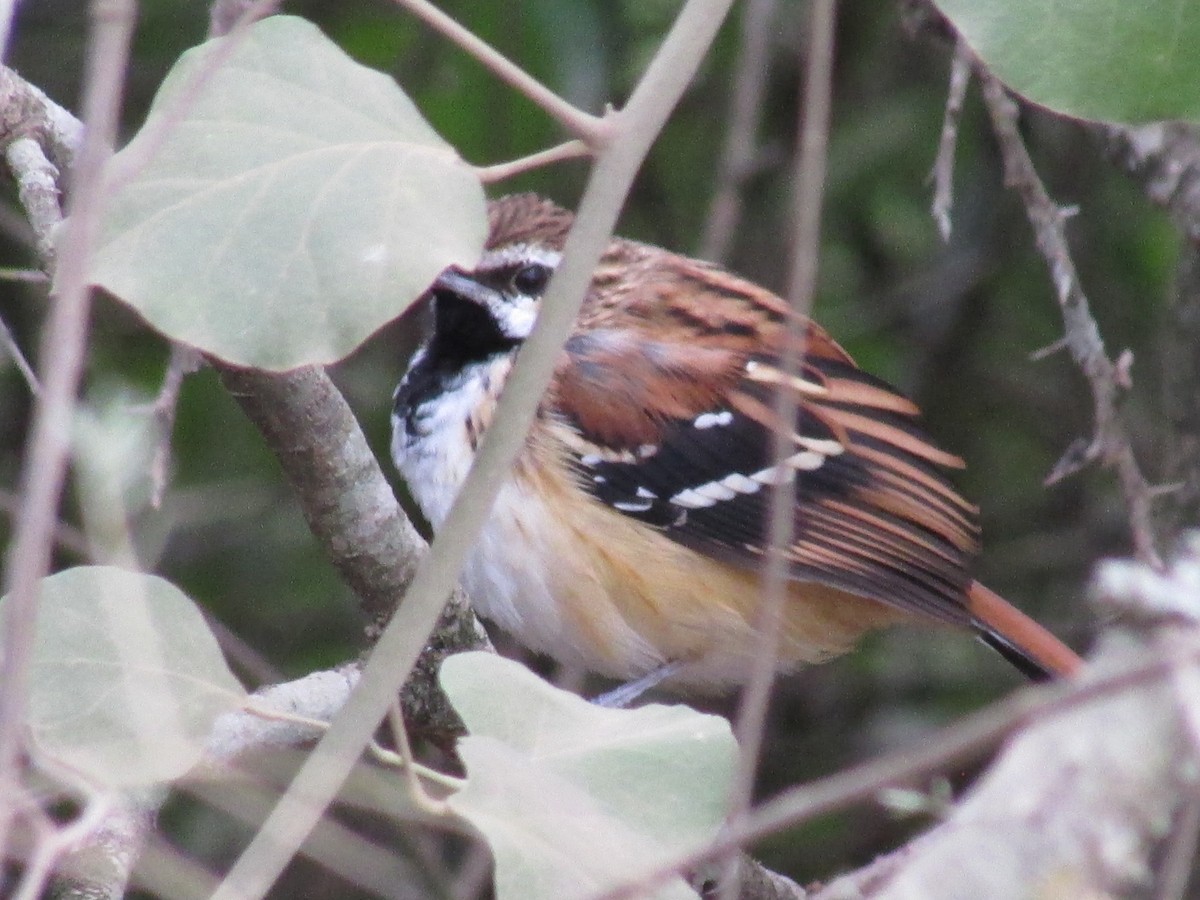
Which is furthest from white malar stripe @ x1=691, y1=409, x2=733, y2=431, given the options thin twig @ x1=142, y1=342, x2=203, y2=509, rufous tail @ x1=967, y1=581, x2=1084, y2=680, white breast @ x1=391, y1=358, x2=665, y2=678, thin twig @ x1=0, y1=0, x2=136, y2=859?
thin twig @ x1=0, y1=0, x2=136, y2=859

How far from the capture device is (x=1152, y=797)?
Answer: 978 millimetres

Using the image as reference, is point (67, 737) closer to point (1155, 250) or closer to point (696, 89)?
point (696, 89)

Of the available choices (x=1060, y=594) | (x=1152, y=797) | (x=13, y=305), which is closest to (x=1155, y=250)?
(x=1060, y=594)

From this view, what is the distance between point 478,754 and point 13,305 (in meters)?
3.51

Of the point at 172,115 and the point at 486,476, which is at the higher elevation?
the point at 172,115

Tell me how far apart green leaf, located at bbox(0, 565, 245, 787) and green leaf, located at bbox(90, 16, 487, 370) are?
0.82 feet

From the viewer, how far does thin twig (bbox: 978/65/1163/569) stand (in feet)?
10.5

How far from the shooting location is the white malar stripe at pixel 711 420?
3.38m

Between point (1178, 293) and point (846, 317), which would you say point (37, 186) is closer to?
point (1178, 293)

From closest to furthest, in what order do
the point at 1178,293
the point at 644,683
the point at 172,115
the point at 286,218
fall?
the point at 172,115 < the point at 286,218 < the point at 644,683 < the point at 1178,293

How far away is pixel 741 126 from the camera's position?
3.84 metres

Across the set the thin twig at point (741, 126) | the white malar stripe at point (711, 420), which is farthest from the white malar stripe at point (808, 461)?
the thin twig at point (741, 126)

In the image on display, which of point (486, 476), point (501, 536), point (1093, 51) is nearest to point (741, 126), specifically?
point (501, 536)

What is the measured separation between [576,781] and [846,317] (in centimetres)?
346
